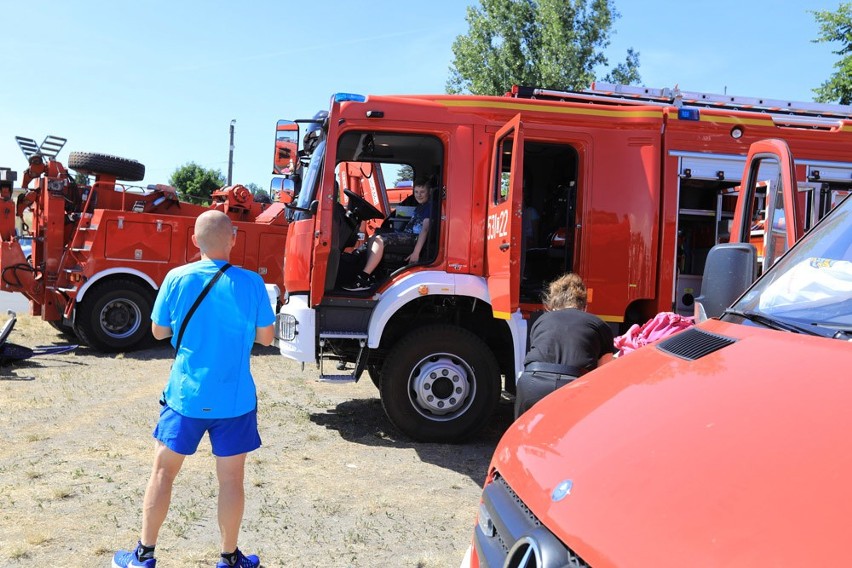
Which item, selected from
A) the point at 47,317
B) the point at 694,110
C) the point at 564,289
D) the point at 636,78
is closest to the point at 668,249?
the point at 694,110

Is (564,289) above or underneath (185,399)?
above

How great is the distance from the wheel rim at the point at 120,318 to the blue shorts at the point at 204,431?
771cm

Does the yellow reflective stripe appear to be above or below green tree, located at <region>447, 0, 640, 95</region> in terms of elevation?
below

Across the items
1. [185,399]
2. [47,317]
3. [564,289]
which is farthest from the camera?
[47,317]

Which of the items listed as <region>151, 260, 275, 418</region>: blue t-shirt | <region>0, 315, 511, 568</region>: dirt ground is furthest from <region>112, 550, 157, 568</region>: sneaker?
<region>151, 260, 275, 418</region>: blue t-shirt

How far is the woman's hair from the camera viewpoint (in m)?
4.58

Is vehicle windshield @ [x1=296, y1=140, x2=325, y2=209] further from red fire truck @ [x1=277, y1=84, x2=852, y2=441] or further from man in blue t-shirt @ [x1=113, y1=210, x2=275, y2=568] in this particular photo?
man in blue t-shirt @ [x1=113, y1=210, x2=275, y2=568]

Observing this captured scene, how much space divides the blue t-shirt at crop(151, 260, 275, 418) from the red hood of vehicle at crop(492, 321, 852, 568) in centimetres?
153

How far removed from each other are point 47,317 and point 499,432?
7.49 m

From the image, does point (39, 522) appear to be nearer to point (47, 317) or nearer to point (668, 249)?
point (668, 249)

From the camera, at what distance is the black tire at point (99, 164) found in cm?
1108

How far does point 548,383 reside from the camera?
158 inches

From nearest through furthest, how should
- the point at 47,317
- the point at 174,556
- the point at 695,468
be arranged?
1. the point at 695,468
2. the point at 174,556
3. the point at 47,317

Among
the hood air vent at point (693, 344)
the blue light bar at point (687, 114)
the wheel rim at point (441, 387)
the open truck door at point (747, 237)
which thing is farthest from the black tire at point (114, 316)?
the hood air vent at point (693, 344)
